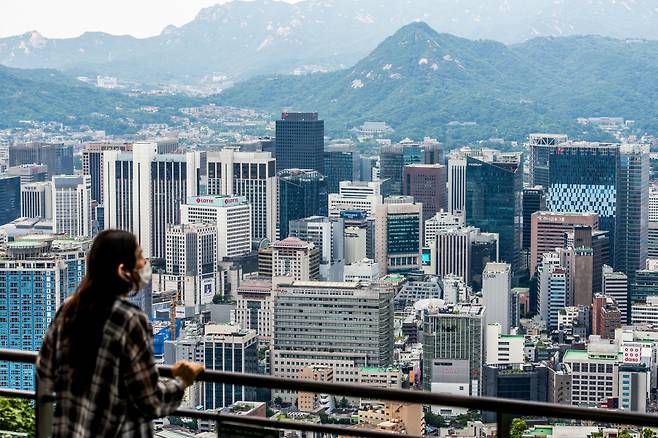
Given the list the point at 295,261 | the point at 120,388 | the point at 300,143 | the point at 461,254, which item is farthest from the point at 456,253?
the point at 120,388

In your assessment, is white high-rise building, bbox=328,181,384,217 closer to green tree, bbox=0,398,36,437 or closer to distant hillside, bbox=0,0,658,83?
distant hillside, bbox=0,0,658,83

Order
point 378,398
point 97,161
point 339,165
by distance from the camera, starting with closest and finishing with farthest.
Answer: point 378,398 < point 97,161 < point 339,165

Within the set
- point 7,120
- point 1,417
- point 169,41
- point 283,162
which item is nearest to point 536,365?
point 1,417

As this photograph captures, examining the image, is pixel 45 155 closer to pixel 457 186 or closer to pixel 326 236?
pixel 457 186

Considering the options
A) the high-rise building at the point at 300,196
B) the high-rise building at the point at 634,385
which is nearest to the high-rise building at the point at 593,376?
the high-rise building at the point at 634,385

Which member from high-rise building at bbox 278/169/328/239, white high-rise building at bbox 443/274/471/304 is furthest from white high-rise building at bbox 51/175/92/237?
white high-rise building at bbox 443/274/471/304

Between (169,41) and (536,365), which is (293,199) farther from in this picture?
(169,41)

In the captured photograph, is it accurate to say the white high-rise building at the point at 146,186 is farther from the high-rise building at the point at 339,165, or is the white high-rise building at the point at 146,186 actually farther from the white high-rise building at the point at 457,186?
the white high-rise building at the point at 457,186
